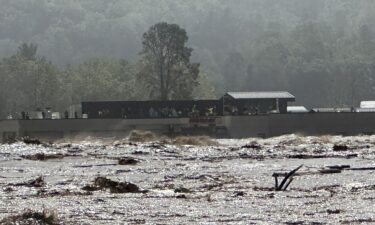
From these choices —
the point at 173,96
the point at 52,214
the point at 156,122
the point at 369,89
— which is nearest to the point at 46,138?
the point at 156,122

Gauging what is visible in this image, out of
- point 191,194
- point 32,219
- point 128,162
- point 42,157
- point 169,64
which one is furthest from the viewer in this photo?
point 169,64

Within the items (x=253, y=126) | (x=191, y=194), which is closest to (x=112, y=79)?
(x=253, y=126)

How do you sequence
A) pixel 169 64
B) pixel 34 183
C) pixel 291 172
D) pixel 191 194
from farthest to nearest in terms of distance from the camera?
pixel 169 64 → pixel 34 183 → pixel 291 172 → pixel 191 194

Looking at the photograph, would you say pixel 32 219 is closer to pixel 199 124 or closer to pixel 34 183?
pixel 34 183

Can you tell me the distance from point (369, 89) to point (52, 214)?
18179 centimetres

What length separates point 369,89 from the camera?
193000 millimetres

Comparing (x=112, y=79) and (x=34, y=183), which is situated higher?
(x=112, y=79)

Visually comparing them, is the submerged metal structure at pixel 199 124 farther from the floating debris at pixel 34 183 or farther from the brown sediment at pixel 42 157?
the floating debris at pixel 34 183

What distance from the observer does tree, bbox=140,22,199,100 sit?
12344 cm

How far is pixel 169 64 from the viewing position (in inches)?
4938

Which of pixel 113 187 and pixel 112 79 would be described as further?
pixel 112 79

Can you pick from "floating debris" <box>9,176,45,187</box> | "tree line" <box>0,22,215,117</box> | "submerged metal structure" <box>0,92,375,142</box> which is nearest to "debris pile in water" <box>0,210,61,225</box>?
"floating debris" <box>9,176,45,187</box>

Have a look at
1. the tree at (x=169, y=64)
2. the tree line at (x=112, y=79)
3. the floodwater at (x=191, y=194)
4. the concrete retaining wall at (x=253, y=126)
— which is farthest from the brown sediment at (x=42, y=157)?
the tree line at (x=112, y=79)

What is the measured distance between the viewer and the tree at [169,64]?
405ft
